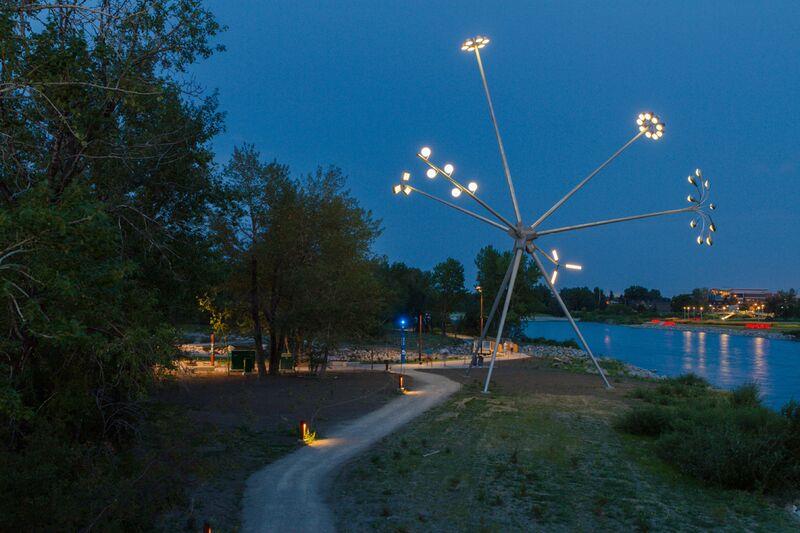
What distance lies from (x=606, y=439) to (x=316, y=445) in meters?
8.11

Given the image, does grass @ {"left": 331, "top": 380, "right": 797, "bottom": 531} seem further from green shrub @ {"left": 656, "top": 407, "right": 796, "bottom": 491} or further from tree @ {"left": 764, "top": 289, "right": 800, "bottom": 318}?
tree @ {"left": 764, "top": 289, "right": 800, "bottom": 318}

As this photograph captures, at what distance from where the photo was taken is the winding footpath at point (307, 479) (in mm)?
9477

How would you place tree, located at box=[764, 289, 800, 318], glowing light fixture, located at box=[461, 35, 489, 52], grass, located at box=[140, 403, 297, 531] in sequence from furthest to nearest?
tree, located at box=[764, 289, 800, 318]
glowing light fixture, located at box=[461, 35, 489, 52]
grass, located at box=[140, 403, 297, 531]

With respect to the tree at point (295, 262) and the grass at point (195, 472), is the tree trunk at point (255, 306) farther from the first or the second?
the grass at point (195, 472)

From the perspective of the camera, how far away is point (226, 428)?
16531 millimetres

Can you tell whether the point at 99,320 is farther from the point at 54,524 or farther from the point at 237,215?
the point at 237,215

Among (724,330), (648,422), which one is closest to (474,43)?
(648,422)

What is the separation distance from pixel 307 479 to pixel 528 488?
4513 millimetres

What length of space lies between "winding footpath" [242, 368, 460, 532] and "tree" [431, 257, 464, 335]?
7871 centimetres

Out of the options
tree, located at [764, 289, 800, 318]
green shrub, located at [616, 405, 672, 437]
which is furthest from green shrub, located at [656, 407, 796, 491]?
tree, located at [764, 289, 800, 318]

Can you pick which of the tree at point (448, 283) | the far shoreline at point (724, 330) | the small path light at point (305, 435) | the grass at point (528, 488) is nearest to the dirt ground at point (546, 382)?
the grass at point (528, 488)

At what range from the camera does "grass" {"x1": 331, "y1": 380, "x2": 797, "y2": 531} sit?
390 inches

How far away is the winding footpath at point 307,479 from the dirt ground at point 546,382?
8.27 meters

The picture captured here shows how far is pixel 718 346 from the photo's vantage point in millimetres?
103750
